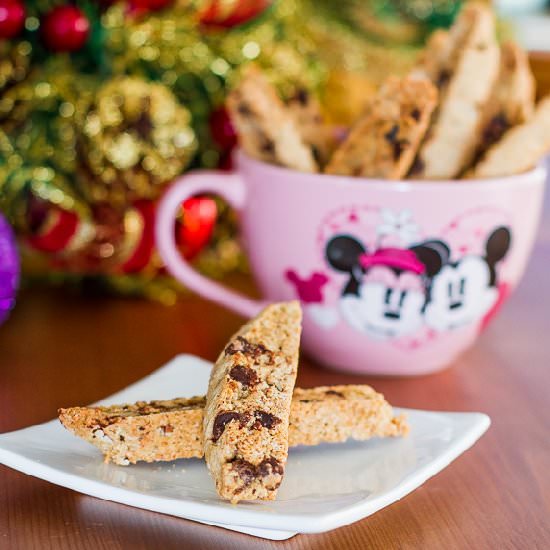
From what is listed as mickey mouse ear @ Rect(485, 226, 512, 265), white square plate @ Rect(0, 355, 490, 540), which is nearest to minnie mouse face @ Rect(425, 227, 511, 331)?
mickey mouse ear @ Rect(485, 226, 512, 265)

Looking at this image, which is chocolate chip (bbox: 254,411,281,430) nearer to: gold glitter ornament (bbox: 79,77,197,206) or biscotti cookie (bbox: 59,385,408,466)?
biscotti cookie (bbox: 59,385,408,466)

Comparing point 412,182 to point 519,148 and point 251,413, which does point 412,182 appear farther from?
point 251,413

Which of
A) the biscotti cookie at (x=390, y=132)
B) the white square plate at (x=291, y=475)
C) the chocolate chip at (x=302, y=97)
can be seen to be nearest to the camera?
the white square plate at (x=291, y=475)

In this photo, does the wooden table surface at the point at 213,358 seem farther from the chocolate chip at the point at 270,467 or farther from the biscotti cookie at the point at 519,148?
the biscotti cookie at the point at 519,148

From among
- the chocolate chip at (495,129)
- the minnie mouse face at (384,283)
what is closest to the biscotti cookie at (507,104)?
the chocolate chip at (495,129)

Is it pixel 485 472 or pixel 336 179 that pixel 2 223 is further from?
pixel 485 472

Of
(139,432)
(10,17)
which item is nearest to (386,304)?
(139,432)

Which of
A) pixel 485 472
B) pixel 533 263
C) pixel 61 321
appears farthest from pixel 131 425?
pixel 533 263
